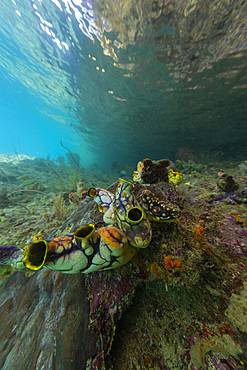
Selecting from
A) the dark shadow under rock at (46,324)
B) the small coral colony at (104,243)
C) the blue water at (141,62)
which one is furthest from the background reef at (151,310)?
the blue water at (141,62)

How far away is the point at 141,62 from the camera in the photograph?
8.45 m

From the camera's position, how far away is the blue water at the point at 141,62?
247 inches

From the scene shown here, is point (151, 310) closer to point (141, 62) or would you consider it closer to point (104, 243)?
point (104, 243)

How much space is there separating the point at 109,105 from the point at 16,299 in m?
16.3

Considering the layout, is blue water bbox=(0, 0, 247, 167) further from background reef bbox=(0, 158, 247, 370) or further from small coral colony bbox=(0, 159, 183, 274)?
background reef bbox=(0, 158, 247, 370)

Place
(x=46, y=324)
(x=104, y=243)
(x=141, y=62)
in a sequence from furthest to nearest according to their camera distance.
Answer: (x=141, y=62) → (x=46, y=324) → (x=104, y=243)

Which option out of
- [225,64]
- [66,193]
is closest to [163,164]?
[66,193]

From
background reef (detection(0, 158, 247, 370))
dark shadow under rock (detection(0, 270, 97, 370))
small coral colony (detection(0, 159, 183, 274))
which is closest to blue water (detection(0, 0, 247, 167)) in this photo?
small coral colony (detection(0, 159, 183, 274))

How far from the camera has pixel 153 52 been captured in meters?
7.61

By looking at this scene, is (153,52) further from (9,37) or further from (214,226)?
(9,37)

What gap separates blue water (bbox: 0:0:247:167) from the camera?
627 cm

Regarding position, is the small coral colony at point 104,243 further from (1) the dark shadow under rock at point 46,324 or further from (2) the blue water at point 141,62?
(2) the blue water at point 141,62

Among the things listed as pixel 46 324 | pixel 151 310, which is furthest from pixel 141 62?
pixel 46 324

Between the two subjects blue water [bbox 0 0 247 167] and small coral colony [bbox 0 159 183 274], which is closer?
small coral colony [bbox 0 159 183 274]
